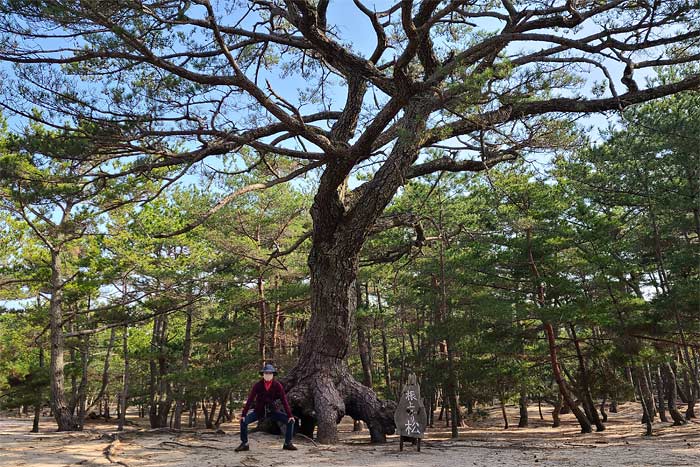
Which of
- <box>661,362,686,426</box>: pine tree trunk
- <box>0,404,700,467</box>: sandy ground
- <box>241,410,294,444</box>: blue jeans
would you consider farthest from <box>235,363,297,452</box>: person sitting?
<box>661,362,686,426</box>: pine tree trunk

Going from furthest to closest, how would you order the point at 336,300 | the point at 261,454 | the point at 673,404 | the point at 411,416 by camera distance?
the point at 673,404
the point at 336,300
the point at 411,416
the point at 261,454

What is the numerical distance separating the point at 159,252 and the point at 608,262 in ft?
48.6

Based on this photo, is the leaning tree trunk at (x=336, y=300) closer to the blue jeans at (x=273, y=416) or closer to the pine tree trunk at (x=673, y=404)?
the blue jeans at (x=273, y=416)

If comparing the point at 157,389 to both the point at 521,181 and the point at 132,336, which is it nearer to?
the point at 132,336

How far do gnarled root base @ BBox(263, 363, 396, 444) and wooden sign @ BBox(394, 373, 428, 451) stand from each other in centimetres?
76

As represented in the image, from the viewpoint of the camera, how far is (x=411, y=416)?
661 centimetres

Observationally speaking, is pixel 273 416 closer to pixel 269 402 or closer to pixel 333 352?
pixel 269 402

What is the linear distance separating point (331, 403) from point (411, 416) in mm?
1215

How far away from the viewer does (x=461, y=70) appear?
5352 millimetres

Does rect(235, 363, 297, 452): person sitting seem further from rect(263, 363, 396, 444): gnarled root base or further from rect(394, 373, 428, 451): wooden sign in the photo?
rect(394, 373, 428, 451): wooden sign

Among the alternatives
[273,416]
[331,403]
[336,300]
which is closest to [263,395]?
[273,416]

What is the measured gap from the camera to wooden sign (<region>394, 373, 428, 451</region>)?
6523 mm

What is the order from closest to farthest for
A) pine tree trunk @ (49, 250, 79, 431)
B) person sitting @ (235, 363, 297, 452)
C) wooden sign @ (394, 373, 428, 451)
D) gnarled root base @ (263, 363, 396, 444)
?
person sitting @ (235, 363, 297, 452) < wooden sign @ (394, 373, 428, 451) < gnarled root base @ (263, 363, 396, 444) < pine tree trunk @ (49, 250, 79, 431)

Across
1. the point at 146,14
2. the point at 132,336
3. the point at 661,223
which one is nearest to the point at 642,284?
the point at 661,223
